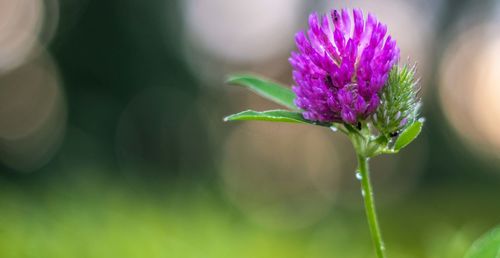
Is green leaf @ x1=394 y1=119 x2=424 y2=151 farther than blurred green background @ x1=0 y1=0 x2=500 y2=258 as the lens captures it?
No

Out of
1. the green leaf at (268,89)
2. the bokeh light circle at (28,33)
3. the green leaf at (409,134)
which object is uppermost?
the green leaf at (409,134)

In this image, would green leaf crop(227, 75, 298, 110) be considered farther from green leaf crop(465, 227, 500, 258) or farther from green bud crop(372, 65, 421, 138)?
green leaf crop(465, 227, 500, 258)

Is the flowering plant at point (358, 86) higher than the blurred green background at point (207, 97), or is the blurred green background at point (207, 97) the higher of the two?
the flowering plant at point (358, 86)

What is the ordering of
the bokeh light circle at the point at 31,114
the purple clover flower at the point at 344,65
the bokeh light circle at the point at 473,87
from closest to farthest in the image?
the purple clover flower at the point at 344,65 → the bokeh light circle at the point at 31,114 → the bokeh light circle at the point at 473,87

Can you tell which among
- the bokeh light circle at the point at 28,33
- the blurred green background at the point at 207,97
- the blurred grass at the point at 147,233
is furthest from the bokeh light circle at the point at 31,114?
the blurred grass at the point at 147,233

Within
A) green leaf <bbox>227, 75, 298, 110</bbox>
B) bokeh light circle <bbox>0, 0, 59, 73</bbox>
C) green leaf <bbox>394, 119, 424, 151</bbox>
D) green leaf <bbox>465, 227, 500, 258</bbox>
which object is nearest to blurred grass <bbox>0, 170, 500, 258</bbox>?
green leaf <bbox>465, 227, 500, 258</bbox>

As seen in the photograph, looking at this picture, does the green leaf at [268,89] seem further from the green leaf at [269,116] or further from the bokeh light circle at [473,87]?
the bokeh light circle at [473,87]
